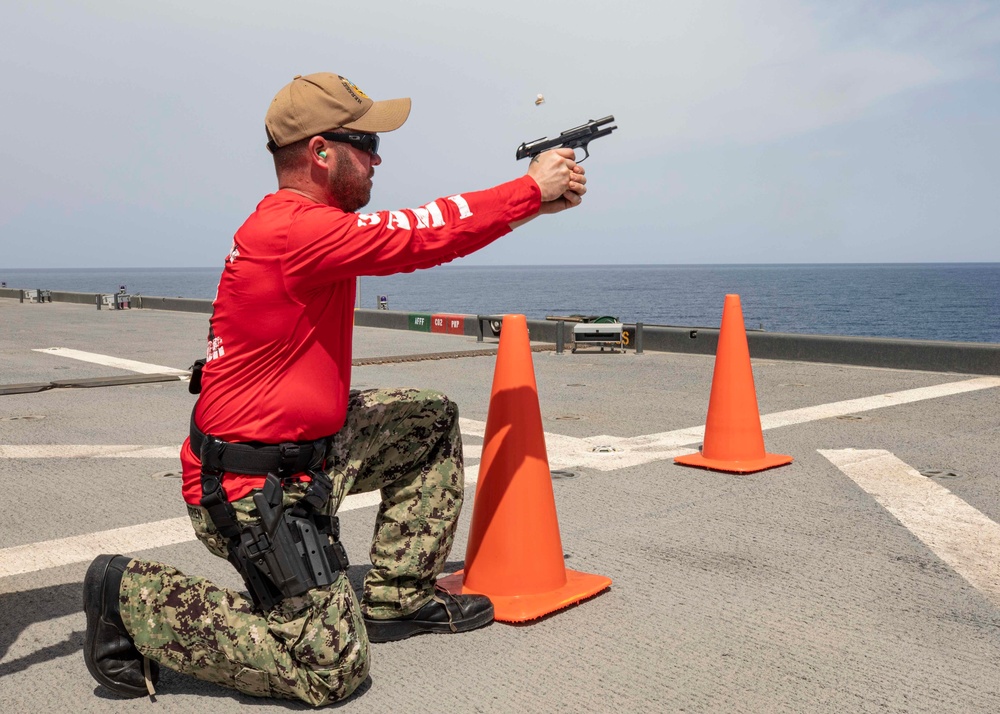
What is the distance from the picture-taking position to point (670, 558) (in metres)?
4.15

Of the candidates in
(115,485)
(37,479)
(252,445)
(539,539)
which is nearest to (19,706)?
(252,445)

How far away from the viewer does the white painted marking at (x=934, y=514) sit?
13.2 feet

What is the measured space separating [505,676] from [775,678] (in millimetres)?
835

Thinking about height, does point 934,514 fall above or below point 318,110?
below

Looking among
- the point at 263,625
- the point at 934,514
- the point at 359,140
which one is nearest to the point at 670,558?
the point at 934,514

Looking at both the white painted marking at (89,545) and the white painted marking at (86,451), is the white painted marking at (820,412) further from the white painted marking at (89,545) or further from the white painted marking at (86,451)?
the white painted marking at (86,451)

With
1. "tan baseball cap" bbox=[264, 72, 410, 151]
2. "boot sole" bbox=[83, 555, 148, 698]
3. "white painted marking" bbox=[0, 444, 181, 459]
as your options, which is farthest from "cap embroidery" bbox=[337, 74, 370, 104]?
"white painted marking" bbox=[0, 444, 181, 459]

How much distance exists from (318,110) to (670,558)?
7.93 ft

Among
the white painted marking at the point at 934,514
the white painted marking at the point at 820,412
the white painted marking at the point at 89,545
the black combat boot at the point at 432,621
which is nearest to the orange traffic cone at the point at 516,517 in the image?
the black combat boot at the point at 432,621

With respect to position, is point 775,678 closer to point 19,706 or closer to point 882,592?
point 882,592

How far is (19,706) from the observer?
2.80 meters

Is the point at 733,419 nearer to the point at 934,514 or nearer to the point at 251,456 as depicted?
the point at 934,514

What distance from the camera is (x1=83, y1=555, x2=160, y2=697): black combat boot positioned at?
2.85 metres

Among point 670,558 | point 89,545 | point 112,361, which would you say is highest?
point 112,361
